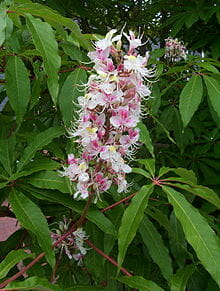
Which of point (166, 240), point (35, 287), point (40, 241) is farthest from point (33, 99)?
point (166, 240)

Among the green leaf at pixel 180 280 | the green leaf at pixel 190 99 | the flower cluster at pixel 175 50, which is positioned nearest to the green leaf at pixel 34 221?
the green leaf at pixel 180 280

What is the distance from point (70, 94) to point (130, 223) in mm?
380

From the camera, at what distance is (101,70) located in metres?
0.88

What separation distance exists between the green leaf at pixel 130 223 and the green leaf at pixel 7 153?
1.17 feet

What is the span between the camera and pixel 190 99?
1314mm

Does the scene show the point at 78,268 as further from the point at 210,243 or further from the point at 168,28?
the point at 168,28

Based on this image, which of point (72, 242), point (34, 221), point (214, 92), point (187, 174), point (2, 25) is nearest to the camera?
point (2, 25)

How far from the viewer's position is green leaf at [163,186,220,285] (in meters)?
0.92

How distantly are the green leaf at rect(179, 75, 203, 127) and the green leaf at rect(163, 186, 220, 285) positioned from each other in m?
0.37

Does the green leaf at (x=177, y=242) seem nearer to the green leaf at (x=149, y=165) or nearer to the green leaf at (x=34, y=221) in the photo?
the green leaf at (x=149, y=165)

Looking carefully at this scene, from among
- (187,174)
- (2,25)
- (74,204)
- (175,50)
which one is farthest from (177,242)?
(175,50)

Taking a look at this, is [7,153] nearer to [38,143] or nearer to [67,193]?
[38,143]

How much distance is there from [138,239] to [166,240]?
0.91 ft

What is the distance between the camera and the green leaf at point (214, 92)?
4.21 feet
